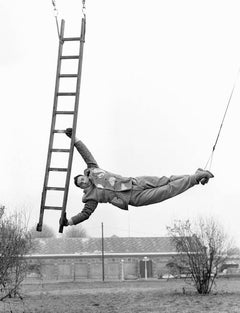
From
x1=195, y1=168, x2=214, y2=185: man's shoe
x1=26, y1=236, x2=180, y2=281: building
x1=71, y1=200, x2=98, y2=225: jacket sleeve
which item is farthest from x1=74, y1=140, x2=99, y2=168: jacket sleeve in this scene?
x1=26, y1=236, x2=180, y2=281: building

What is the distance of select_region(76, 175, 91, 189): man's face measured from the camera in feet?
24.2

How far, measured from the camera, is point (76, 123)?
7676mm

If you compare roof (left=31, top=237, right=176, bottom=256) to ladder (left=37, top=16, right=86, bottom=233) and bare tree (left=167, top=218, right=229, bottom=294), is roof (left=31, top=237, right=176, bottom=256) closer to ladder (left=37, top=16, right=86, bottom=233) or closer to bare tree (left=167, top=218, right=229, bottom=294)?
bare tree (left=167, top=218, right=229, bottom=294)

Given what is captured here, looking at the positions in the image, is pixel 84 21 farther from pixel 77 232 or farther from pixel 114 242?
pixel 77 232

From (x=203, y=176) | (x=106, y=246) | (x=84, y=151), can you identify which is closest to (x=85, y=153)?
(x=84, y=151)

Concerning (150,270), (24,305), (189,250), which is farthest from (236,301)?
(150,270)

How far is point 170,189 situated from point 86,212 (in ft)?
4.07

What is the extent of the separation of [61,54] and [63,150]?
149cm

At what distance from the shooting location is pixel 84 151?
7.77 meters

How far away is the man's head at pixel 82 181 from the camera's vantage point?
291 inches

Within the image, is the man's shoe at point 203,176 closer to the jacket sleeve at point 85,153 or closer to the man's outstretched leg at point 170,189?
the man's outstretched leg at point 170,189

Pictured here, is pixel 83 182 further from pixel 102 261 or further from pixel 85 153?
pixel 102 261

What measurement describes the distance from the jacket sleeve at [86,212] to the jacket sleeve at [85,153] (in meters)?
0.63

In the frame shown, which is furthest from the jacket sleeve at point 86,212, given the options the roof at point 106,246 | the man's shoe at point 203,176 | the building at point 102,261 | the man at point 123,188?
the roof at point 106,246
